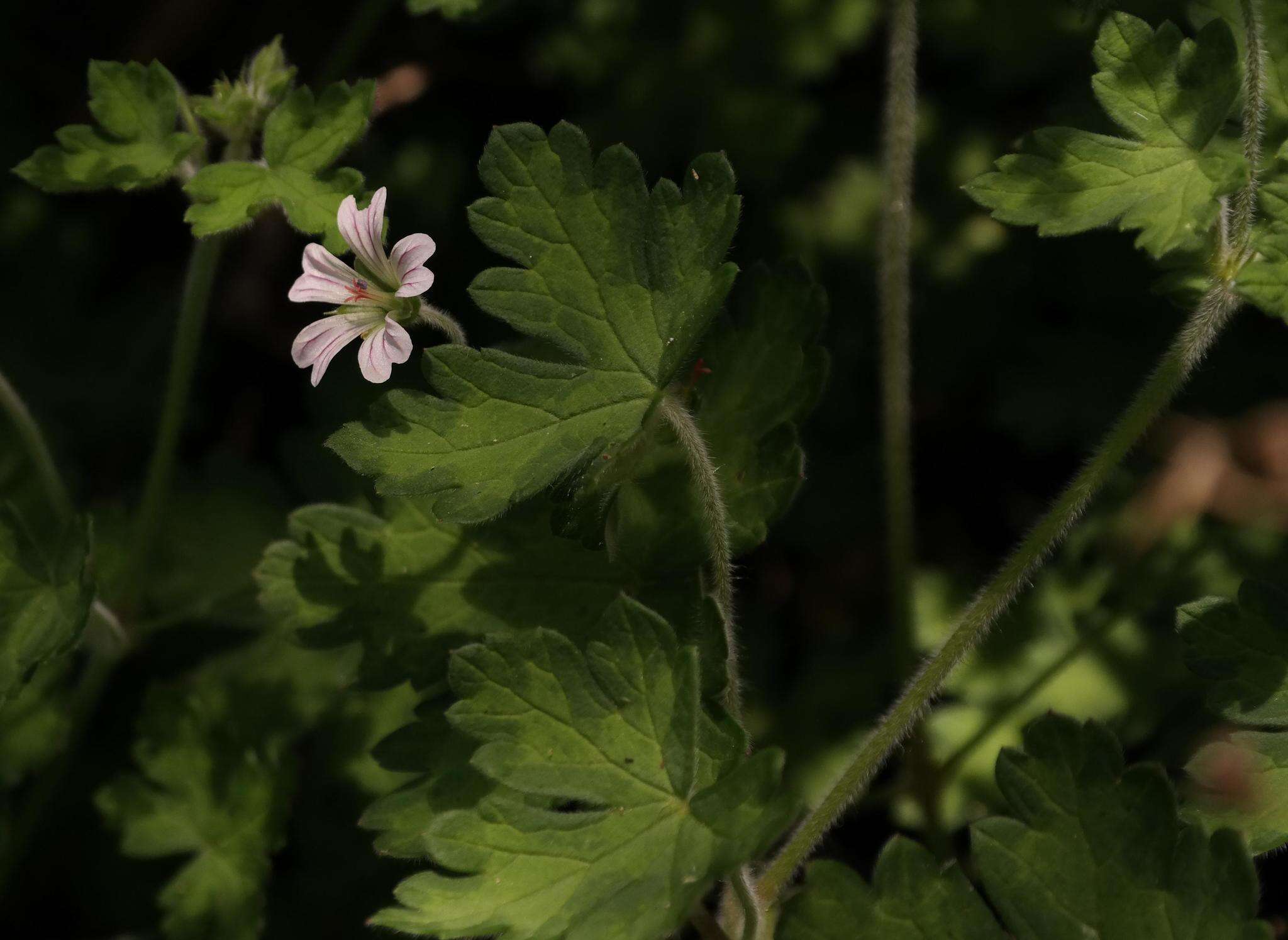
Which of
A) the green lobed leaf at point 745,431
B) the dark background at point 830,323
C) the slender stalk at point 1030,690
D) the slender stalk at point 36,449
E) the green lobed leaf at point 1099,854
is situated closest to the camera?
the green lobed leaf at point 1099,854

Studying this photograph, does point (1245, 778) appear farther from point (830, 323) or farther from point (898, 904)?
point (830, 323)

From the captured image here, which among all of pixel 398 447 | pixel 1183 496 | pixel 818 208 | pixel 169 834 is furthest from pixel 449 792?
pixel 1183 496

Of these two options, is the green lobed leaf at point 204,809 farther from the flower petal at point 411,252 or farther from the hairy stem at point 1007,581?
the hairy stem at point 1007,581

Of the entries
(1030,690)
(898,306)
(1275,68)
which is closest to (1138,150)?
(1275,68)

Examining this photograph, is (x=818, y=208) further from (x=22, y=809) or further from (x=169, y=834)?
(x=22, y=809)

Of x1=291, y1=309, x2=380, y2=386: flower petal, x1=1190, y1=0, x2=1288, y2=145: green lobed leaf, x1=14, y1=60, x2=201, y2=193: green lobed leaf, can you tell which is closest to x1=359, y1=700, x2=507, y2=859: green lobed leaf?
x1=291, y1=309, x2=380, y2=386: flower petal

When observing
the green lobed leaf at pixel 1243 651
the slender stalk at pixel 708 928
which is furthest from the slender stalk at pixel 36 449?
the green lobed leaf at pixel 1243 651
